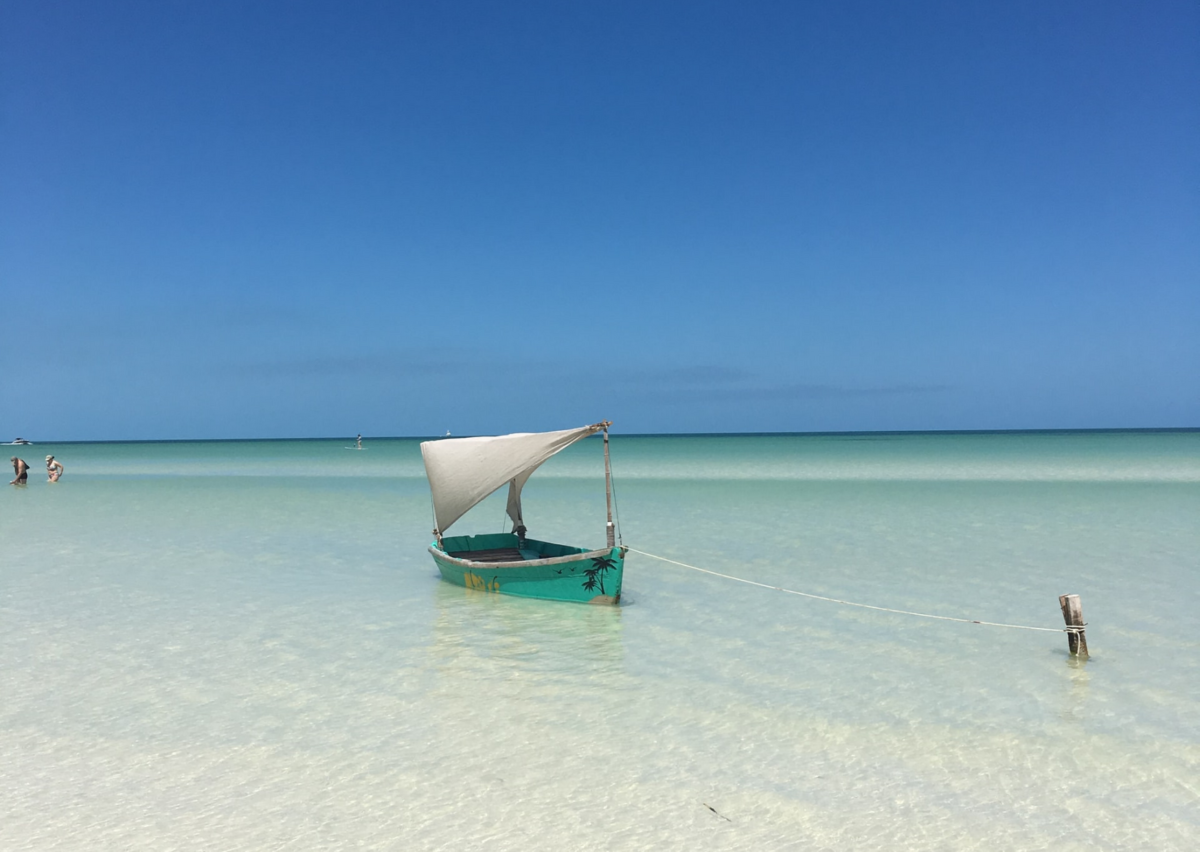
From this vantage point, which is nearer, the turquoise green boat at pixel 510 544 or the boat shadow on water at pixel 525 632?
the boat shadow on water at pixel 525 632

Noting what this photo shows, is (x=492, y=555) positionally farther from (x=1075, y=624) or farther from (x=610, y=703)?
(x=1075, y=624)

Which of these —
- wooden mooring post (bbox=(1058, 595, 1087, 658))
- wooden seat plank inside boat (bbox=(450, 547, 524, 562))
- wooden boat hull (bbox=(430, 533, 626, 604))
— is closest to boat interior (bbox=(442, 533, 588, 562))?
wooden seat plank inside boat (bbox=(450, 547, 524, 562))

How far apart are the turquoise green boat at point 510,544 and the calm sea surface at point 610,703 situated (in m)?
0.44

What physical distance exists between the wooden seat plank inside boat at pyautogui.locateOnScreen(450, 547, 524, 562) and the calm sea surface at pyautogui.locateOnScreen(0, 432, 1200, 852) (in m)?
0.88

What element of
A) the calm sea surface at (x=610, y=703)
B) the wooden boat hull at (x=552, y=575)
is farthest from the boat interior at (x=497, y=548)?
the calm sea surface at (x=610, y=703)

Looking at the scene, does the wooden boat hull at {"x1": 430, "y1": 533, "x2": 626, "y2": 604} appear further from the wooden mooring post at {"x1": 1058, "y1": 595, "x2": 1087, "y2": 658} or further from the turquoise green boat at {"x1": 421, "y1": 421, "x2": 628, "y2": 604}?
the wooden mooring post at {"x1": 1058, "y1": 595, "x2": 1087, "y2": 658}

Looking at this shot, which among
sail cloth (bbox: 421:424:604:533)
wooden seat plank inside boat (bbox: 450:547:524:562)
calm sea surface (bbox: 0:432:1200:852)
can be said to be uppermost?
sail cloth (bbox: 421:424:604:533)

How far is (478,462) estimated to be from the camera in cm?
1558

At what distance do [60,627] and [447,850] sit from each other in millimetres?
9439

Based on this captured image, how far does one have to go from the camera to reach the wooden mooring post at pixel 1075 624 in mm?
10383

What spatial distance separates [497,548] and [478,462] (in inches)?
119

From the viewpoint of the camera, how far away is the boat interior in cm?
1678

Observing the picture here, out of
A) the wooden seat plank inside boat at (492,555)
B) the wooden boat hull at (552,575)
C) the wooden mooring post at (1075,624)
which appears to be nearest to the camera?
the wooden mooring post at (1075,624)

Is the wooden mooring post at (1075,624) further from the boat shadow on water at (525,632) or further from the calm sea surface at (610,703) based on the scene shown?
the boat shadow on water at (525,632)
